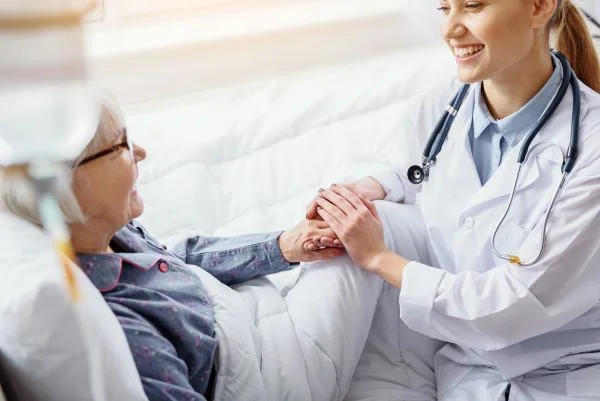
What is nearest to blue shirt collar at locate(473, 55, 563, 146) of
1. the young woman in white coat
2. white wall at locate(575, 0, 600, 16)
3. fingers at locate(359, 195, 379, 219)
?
the young woman in white coat

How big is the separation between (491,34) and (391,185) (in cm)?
48

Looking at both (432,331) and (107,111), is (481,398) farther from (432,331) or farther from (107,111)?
(107,111)

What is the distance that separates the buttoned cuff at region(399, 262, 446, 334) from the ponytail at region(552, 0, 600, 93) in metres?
0.56

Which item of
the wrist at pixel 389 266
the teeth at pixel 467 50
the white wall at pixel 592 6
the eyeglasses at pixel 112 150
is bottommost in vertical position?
the wrist at pixel 389 266

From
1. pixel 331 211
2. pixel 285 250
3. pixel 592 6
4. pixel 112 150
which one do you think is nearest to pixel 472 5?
pixel 331 211

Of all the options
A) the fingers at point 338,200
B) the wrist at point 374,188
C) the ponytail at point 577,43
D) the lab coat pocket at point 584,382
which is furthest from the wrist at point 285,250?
the ponytail at point 577,43

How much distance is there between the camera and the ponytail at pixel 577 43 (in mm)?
1535

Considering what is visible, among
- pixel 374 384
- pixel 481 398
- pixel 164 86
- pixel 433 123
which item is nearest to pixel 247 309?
pixel 374 384

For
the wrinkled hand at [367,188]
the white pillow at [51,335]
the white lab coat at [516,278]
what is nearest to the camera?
the white pillow at [51,335]

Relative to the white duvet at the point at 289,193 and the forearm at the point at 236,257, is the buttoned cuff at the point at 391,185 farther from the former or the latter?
the forearm at the point at 236,257

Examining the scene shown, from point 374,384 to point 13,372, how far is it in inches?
30.3

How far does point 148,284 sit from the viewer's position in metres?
1.25

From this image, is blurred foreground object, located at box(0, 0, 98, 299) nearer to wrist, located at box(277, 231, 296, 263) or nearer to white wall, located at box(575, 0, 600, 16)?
wrist, located at box(277, 231, 296, 263)

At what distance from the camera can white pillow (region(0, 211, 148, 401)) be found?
0.92 metres
